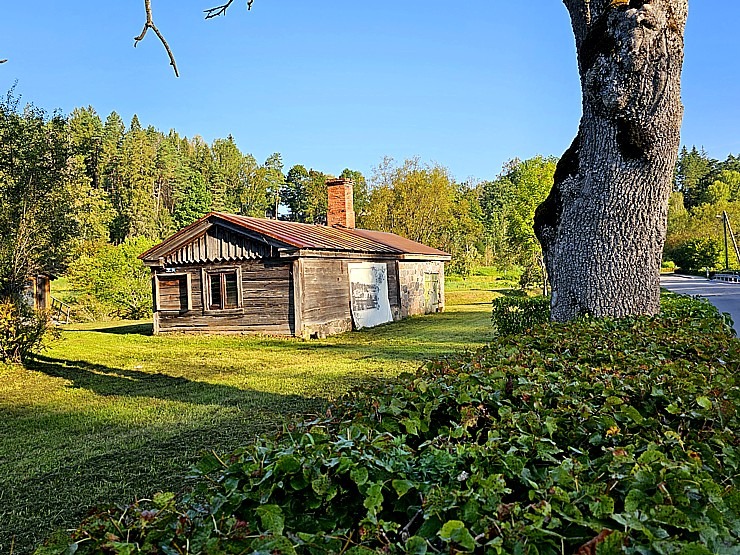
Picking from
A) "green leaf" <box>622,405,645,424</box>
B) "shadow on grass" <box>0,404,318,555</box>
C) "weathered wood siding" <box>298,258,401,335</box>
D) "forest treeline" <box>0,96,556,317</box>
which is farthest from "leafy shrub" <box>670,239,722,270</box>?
"green leaf" <box>622,405,645,424</box>

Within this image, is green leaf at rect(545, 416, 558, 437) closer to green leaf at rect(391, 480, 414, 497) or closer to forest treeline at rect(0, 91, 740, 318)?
green leaf at rect(391, 480, 414, 497)

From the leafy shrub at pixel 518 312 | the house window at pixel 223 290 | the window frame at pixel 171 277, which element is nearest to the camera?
the leafy shrub at pixel 518 312

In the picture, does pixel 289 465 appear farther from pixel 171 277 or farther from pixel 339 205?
pixel 339 205

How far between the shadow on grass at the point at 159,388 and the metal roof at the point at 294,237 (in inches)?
201

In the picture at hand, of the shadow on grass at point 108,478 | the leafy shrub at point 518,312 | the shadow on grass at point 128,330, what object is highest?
the leafy shrub at point 518,312

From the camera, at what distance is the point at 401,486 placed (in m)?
1.51

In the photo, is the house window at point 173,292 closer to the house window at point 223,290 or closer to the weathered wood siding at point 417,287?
the house window at point 223,290

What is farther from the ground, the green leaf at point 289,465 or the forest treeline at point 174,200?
the forest treeline at point 174,200

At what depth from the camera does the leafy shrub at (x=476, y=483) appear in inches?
50.7

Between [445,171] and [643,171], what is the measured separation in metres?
33.5

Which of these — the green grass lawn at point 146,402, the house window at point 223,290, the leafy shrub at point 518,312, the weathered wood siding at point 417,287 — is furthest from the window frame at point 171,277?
the leafy shrub at point 518,312

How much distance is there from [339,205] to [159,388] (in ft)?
43.7

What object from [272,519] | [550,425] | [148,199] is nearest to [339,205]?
[550,425]

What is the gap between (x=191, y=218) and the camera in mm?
61969
